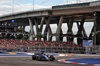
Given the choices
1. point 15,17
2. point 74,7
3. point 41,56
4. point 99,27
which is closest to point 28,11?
point 15,17

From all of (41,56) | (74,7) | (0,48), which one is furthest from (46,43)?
(41,56)

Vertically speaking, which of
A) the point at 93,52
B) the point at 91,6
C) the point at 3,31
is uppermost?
the point at 91,6

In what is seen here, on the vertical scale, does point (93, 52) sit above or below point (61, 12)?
below

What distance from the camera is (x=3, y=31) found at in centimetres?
9394

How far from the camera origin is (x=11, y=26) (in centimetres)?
9812

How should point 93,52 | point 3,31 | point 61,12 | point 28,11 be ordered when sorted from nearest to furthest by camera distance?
point 93,52 < point 61,12 < point 28,11 < point 3,31

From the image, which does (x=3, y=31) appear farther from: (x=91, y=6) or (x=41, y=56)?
(x=41, y=56)

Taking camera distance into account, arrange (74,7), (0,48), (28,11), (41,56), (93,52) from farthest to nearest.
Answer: (28,11)
(74,7)
(93,52)
(0,48)
(41,56)

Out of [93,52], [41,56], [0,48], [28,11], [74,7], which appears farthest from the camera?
[28,11]

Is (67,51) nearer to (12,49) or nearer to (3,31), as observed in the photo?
(12,49)

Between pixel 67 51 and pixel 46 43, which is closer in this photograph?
pixel 67 51

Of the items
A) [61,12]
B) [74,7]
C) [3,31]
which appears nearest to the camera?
[74,7]

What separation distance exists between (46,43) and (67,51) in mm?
14682

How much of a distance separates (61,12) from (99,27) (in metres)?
13.1
